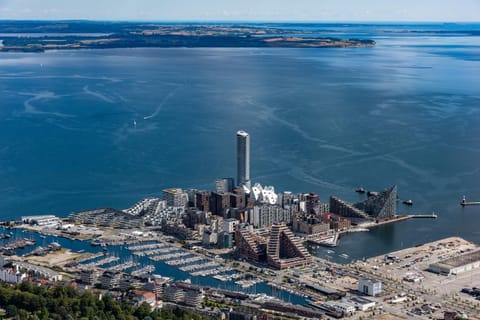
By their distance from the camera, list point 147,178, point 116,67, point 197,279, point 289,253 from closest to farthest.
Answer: point 197,279
point 289,253
point 147,178
point 116,67

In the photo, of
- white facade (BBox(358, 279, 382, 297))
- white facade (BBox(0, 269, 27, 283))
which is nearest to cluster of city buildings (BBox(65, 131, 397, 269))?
white facade (BBox(358, 279, 382, 297))

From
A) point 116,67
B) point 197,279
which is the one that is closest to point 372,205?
point 197,279

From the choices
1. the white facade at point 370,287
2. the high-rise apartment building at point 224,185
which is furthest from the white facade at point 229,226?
the white facade at point 370,287

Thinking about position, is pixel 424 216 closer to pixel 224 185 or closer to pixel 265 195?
pixel 265 195

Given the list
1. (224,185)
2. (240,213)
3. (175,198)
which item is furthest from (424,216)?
(175,198)

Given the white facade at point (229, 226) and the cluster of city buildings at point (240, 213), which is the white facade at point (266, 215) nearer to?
the cluster of city buildings at point (240, 213)

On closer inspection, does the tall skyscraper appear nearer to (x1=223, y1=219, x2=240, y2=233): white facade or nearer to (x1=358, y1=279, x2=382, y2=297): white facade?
(x1=223, y1=219, x2=240, y2=233): white facade

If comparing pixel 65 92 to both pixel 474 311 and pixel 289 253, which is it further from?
pixel 474 311
